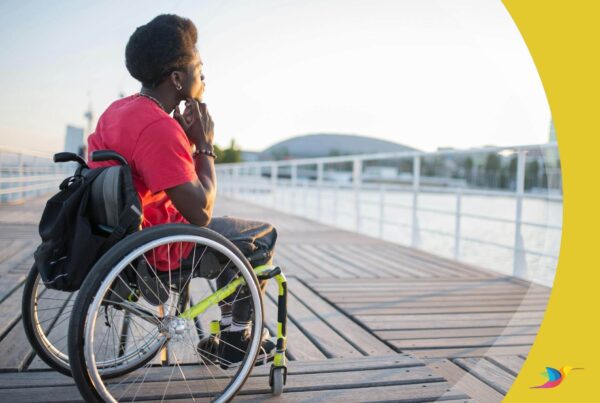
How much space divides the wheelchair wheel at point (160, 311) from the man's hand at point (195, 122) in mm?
213

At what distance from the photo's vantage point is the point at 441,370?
1.44 m

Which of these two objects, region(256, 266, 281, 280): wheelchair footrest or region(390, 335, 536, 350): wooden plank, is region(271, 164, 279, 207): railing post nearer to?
region(390, 335, 536, 350): wooden plank

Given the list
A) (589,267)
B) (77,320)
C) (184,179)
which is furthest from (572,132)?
(77,320)

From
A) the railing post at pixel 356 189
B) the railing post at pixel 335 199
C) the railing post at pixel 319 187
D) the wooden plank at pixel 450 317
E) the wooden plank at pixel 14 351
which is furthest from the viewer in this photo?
the railing post at pixel 319 187

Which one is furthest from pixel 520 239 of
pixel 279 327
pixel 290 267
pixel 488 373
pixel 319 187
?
pixel 319 187

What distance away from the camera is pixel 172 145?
1013 millimetres

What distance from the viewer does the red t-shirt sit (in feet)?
3.30

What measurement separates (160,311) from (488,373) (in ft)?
2.96

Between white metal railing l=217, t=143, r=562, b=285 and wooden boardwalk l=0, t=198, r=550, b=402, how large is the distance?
373 mm

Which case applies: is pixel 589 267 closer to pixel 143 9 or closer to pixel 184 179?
pixel 184 179

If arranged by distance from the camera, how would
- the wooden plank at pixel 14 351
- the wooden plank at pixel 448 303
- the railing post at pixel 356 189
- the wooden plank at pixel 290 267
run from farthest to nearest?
the railing post at pixel 356 189, the wooden plank at pixel 290 267, the wooden plank at pixel 448 303, the wooden plank at pixel 14 351

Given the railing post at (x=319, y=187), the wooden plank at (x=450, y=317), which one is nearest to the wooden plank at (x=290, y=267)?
the wooden plank at (x=450, y=317)

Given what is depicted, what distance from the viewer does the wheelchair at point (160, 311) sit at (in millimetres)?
935

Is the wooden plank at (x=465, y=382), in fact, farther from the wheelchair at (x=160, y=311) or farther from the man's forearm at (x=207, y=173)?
the man's forearm at (x=207, y=173)
